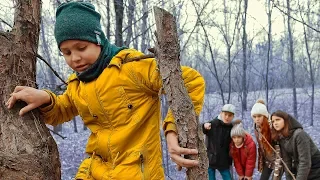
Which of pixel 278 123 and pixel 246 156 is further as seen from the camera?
pixel 246 156

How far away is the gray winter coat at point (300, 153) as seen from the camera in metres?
4.37

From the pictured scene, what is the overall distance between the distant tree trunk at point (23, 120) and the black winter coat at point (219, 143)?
382 cm

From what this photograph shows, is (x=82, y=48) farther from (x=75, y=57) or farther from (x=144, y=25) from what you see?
(x=144, y=25)

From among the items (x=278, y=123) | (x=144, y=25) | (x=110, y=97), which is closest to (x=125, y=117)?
(x=110, y=97)

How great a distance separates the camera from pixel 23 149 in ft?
6.27

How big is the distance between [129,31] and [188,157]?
6597 mm

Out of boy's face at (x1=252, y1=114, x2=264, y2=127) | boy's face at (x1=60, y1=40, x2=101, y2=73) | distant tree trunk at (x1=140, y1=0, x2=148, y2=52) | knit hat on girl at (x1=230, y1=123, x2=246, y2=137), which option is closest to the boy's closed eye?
boy's face at (x1=60, y1=40, x2=101, y2=73)

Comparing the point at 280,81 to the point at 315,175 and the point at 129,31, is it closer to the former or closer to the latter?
the point at 129,31

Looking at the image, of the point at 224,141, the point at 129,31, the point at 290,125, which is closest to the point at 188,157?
the point at 290,125

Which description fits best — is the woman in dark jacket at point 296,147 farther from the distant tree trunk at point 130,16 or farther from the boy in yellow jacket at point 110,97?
the distant tree trunk at point 130,16

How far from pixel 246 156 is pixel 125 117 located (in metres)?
3.97

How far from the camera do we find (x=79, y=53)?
1.87 meters

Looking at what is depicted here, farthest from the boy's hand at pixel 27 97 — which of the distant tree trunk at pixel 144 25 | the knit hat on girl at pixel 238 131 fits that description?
the distant tree trunk at pixel 144 25

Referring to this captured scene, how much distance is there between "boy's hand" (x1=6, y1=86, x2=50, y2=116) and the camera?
201 cm
